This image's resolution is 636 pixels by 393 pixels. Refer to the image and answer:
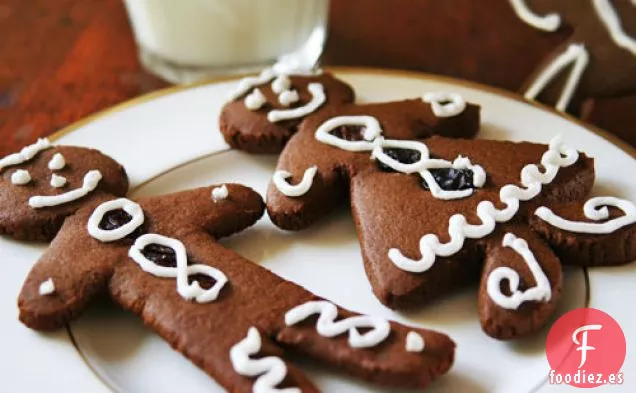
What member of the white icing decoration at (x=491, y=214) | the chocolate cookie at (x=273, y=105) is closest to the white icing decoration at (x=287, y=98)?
the chocolate cookie at (x=273, y=105)

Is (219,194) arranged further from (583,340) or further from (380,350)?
(583,340)

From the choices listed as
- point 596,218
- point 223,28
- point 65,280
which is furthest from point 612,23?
point 65,280

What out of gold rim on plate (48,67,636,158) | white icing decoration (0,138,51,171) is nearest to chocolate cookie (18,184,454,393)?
white icing decoration (0,138,51,171)

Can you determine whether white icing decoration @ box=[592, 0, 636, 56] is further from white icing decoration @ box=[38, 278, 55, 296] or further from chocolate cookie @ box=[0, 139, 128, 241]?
white icing decoration @ box=[38, 278, 55, 296]

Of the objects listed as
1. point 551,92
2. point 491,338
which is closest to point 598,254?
point 491,338

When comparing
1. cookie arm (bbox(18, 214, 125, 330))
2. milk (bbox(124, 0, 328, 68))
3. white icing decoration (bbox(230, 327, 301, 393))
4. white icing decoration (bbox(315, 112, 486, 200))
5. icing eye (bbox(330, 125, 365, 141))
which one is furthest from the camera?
milk (bbox(124, 0, 328, 68))

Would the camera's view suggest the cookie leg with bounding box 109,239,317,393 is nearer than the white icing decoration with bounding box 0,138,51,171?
Yes

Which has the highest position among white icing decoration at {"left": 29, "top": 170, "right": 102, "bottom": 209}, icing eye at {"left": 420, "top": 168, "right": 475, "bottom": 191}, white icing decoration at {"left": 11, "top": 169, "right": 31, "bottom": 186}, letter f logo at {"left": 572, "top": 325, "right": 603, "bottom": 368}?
icing eye at {"left": 420, "top": 168, "right": 475, "bottom": 191}

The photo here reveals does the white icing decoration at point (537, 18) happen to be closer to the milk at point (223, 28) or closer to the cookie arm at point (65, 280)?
the milk at point (223, 28)
